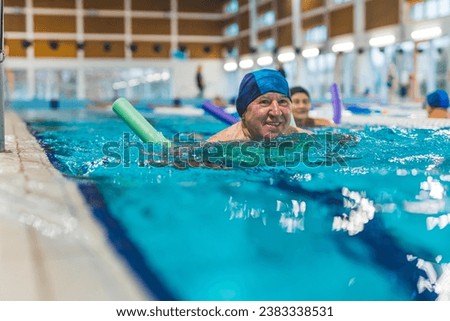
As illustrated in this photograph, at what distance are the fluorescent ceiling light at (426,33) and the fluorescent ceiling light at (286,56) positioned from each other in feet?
25.1

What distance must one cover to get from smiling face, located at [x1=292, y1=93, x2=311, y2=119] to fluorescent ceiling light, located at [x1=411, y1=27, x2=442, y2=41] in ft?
36.2

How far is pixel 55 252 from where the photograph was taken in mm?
1910

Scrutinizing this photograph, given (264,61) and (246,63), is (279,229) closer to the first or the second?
(264,61)

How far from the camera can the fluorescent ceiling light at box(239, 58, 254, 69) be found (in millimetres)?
28250

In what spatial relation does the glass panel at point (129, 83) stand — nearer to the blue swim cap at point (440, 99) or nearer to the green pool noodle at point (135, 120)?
the blue swim cap at point (440, 99)

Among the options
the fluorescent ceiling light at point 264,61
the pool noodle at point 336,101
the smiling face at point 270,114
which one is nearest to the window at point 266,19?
the fluorescent ceiling light at point 264,61

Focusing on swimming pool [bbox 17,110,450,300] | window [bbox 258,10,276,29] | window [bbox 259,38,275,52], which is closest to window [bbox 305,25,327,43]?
window [bbox 259,38,275,52]

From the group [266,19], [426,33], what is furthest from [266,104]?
[266,19]

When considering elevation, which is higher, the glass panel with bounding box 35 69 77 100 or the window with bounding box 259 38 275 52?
the window with bounding box 259 38 275 52

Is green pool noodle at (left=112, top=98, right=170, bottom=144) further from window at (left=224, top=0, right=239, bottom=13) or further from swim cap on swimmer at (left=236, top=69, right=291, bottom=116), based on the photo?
window at (left=224, top=0, right=239, bottom=13)

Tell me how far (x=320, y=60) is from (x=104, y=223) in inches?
833

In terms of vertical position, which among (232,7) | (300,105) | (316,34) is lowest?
(300,105)

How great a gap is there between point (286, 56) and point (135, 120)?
71.4 ft
